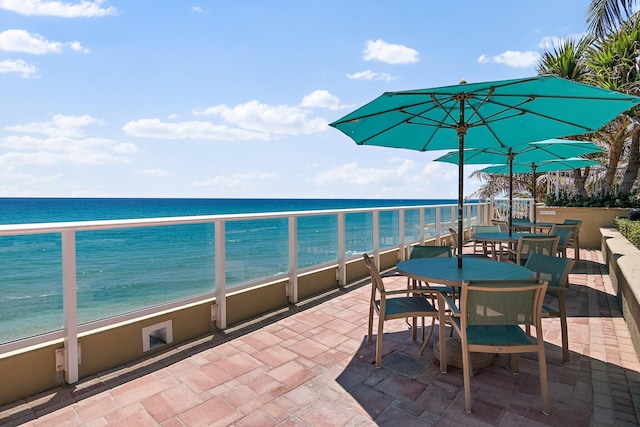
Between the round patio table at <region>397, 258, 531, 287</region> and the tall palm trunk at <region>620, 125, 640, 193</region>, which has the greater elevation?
the tall palm trunk at <region>620, 125, 640, 193</region>

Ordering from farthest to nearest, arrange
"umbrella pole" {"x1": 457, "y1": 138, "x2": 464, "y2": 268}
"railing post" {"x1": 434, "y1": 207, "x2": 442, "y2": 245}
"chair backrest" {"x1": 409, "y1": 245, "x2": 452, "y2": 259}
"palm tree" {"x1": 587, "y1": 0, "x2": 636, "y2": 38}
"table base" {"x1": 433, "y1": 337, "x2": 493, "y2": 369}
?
"palm tree" {"x1": 587, "y1": 0, "x2": 636, "y2": 38}
"railing post" {"x1": 434, "y1": 207, "x2": 442, "y2": 245}
"chair backrest" {"x1": 409, "y1": 245, "x2": 452, "y2": 259}
"umbrella pole" {"x1": 457, "y1": 138, "x2": 464, "y2": 268}
"table base" {"x1": 433, "y1": 337, "x2": 493, "y2": 369}

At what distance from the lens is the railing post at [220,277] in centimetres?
359

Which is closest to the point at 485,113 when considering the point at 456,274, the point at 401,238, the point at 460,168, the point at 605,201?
the point at 460,168

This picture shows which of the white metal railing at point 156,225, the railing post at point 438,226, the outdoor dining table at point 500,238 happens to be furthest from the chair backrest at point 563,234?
the white metal railing at point 156,225

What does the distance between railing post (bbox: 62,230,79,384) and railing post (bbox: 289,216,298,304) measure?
7.67ft

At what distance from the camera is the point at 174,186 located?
56.3m

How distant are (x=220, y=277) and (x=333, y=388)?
68.1 inches

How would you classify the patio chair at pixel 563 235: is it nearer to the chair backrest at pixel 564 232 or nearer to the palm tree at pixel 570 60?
the chair backrest at pixel 564 232

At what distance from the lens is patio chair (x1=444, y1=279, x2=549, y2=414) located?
6.87 feet

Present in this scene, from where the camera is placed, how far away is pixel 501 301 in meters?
2.13

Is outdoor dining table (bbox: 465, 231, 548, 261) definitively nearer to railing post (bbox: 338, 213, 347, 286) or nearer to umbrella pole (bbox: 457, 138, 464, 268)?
railing post (bbox: 338, 213, 347, 286)

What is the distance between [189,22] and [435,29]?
17.5 ft

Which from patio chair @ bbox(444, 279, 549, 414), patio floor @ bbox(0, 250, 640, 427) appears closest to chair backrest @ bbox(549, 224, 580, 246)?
patio floor @ bbox(0, 250, 640, 427)

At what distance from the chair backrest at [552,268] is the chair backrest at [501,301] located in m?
0.89
